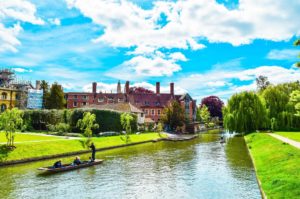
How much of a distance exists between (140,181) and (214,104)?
120 m

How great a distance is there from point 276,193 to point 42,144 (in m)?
26.8

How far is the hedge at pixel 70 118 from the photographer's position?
182 feet

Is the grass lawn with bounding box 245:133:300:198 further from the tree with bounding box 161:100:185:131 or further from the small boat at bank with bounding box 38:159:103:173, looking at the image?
the tree with bounding box 161:100:185:131

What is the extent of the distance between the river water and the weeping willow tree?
2392 centimetres

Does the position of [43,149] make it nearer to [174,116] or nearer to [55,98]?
[174,116]

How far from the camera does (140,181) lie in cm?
2114

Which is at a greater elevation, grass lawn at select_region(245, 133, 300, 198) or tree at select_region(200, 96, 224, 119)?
tree at select_region(200, 96, 224, 119)

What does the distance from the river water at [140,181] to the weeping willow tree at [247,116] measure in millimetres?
23923

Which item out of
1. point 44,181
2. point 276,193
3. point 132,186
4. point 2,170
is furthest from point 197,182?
point 2,170

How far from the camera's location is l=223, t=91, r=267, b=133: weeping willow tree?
5266 centimetres

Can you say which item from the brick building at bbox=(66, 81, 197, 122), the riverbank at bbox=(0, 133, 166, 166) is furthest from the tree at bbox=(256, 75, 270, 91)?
the riverbank at bbox=(0, 133, 166, 166)

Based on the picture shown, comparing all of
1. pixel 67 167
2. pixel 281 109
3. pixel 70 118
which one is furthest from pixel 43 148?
pixel 281 109

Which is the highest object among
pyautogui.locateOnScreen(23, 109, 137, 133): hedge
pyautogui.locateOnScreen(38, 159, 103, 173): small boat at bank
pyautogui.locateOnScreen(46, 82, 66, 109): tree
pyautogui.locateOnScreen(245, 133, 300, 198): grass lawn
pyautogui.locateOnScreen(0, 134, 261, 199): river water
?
pyautogui.locateOnScreen(46, 82, 66, 109): tree

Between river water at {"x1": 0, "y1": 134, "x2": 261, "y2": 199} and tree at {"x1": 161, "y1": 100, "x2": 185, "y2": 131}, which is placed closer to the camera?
river water at {"x1": 0, "y1": 134, "x2": 261, "y2": 199}
